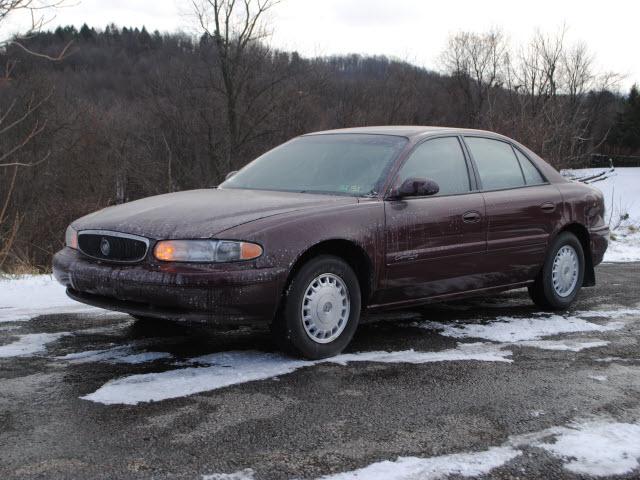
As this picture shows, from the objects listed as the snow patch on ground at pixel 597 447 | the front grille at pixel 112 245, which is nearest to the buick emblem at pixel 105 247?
the front grille at pixel 112 245

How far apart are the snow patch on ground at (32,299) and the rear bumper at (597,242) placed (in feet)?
14.4

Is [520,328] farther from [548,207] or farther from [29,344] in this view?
[29,344]

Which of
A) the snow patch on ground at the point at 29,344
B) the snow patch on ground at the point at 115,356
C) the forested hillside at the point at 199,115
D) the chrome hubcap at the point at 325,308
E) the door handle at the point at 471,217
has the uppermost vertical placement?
the forested hillside at the point at 199,115

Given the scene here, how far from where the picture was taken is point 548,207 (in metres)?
6.27

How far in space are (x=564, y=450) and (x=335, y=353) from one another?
183cm

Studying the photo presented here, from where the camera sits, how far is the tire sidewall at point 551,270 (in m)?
6.34

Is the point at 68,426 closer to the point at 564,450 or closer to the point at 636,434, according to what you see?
the point at 564,450

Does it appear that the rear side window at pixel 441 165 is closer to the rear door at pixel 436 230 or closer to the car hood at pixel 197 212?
the rear door at pixel 436 230

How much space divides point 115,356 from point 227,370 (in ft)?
2.59

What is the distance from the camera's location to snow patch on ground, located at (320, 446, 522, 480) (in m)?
2.80

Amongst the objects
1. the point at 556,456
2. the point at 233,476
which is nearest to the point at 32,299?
the point at 233,476

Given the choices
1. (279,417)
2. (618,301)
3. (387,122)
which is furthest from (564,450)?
(387,122)

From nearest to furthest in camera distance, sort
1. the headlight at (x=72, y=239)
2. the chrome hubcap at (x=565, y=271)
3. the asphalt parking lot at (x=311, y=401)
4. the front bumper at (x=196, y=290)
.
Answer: the asphalt parking lot at (x=311, y=401) → the front bumper at (x=196, y=290) → the headlight at (x=72, y=239) → the chrome hubcap at (x=565, y=271)

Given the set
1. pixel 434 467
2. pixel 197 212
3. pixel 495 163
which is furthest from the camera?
pixel 495 163
